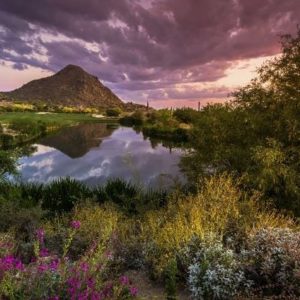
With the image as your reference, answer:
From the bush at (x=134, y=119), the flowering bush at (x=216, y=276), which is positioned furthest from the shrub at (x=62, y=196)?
the bush at (x=134, y=119)

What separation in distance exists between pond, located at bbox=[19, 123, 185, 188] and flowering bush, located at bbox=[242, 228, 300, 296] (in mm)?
10916

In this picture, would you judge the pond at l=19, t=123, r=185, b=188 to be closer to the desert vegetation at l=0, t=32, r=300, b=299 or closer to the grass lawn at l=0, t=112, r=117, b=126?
the desert vegetation at l=0, t=32, r=300, b=299

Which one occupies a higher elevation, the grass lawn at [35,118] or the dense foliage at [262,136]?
the dense foliage at [262,136]

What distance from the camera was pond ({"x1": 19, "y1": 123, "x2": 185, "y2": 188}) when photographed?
23641 millimetres

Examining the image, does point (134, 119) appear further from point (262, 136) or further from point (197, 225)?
point (197, 225)

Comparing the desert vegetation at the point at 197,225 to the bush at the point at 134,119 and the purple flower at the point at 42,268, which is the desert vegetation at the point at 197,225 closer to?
the purple flower at the point at 42,268

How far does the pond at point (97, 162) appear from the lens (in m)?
23.6

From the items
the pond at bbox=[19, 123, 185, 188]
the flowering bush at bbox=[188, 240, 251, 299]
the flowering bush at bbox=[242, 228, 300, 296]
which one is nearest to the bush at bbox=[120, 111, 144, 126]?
the pond at bbox=[19, 123, 185, 188]

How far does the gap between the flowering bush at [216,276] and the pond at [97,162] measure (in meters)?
11.3

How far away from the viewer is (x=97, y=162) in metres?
30.4

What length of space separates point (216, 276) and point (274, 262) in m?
1.12

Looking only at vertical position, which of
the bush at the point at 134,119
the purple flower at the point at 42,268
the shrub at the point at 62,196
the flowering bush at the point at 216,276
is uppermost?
the purple flower at the point at 42,268

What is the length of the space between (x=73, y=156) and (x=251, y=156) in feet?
77.2

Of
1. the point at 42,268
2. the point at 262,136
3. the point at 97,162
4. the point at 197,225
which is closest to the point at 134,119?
the point at 97,162
